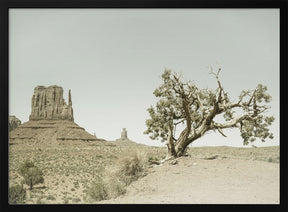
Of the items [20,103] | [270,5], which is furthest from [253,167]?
[20,103]

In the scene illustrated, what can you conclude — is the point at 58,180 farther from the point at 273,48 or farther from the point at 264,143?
the point at 273,48

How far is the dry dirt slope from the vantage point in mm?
6102

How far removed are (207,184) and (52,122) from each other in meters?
50.3

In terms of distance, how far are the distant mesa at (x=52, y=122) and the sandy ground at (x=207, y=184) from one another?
1151 inches

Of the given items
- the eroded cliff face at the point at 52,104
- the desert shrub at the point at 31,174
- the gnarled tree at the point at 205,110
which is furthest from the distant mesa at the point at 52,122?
the gnarled tree at the point at 205,110

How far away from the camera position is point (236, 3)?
5.89 m

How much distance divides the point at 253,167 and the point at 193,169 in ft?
5.40

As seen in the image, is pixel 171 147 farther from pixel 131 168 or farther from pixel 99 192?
pixel 99 192

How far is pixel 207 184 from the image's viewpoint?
7.32 meters

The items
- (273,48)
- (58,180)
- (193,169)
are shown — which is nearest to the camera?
(273,48)

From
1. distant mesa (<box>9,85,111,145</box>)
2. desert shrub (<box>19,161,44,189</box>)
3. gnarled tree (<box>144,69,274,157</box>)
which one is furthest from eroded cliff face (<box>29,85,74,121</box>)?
gnarled tree (<box>144,69,274,157</box>)

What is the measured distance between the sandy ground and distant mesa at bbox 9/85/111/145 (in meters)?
29.2

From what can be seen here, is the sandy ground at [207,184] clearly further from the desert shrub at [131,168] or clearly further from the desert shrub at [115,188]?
the desert shrub at [131,168]

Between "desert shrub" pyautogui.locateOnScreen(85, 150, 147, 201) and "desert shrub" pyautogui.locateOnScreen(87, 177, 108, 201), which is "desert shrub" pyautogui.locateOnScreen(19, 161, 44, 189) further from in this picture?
"desert shrub" pyautogui.locateOnScreen(87, 177, 108, 201)
